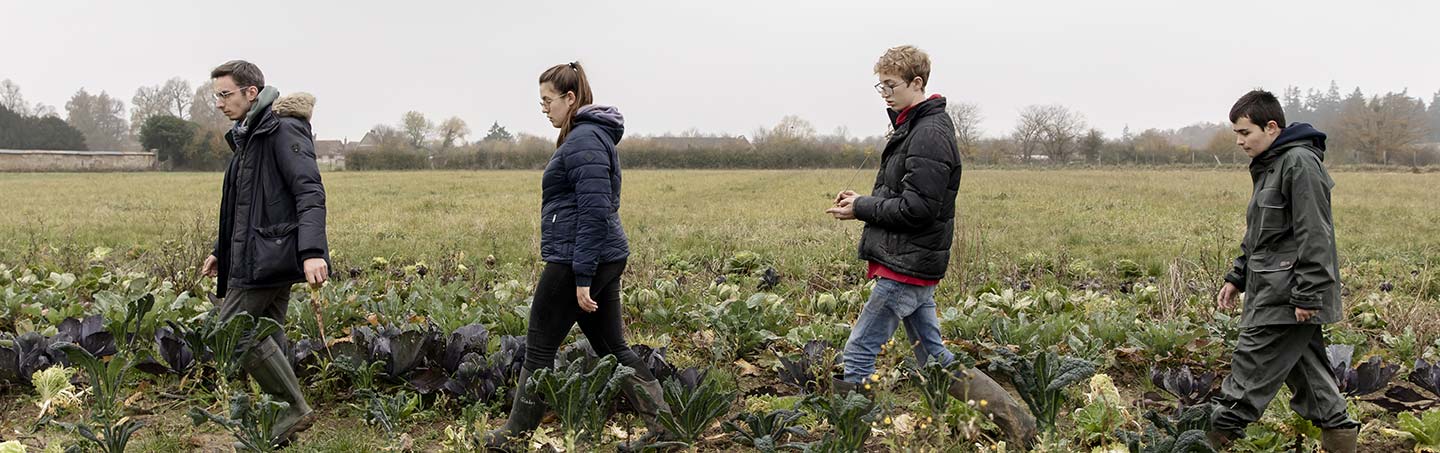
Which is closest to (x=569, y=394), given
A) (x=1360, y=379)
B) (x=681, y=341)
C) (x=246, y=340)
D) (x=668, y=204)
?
(x=246, y=340)

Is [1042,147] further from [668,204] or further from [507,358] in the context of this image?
[507,358]

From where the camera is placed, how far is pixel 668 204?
2120cm

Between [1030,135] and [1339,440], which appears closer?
[1339,440]

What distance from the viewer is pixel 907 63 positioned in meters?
3.67

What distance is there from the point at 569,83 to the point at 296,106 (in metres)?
1.26

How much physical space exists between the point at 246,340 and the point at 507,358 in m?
1.17

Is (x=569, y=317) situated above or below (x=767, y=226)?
above

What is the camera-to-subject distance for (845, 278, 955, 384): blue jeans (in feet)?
12.5

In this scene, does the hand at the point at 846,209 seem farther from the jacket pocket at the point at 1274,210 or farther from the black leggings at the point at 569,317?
the jacket pocket at the point at 1274,210

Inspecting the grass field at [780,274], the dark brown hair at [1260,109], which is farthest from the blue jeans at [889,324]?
the dark brown hair at [1260,109]

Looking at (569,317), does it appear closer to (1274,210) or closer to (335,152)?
(1274,210)

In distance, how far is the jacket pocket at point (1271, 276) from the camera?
3479mm

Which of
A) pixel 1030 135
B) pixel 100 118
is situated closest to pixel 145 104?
pixel 100 118

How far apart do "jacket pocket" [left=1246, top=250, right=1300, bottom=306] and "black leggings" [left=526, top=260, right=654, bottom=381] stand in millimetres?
2471
